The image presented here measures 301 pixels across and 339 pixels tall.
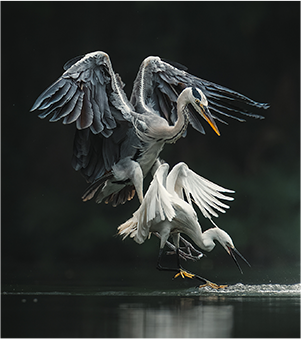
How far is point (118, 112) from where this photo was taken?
15.3 feet

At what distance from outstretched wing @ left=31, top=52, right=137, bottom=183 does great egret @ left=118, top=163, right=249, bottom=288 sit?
65 centimetres

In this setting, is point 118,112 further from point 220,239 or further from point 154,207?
point 220,239

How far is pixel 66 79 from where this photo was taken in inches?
171

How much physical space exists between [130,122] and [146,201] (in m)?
0.98

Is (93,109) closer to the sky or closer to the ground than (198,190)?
closer to the sky

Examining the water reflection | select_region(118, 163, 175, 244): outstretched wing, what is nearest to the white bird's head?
select_region(118, 163, 175, 244): outstretched wing

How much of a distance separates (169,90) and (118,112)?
73 centimetres

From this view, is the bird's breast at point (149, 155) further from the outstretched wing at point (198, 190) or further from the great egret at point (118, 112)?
the outstretched wing at point (198, 190)

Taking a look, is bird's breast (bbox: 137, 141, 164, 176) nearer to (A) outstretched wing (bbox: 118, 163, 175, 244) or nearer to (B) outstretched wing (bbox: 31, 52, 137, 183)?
(B) outstretched wing (bbox: 31, 52, 137, 183)

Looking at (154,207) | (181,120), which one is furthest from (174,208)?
(181,120)

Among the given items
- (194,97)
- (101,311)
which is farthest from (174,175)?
(101,311)

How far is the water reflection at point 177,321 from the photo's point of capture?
2547mm

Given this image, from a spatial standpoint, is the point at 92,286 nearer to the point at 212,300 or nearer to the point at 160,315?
the point at 212,300

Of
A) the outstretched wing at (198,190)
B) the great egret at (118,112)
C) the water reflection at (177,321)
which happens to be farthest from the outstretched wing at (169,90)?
the water reflection at (177,321)
